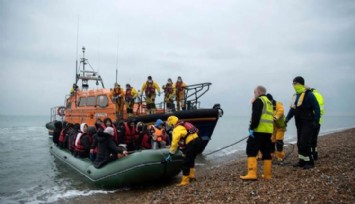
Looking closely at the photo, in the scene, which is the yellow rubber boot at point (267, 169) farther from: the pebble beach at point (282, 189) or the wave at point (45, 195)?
the wave at point (45, 195)

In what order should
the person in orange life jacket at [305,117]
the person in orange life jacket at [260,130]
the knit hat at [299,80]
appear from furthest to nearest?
1. the knit hat at [299,80]
2. the person in orange life jacket at [305,117]
3. the person in orange life jacket at [260,130]

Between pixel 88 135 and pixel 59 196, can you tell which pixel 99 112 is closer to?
pixel 88 135

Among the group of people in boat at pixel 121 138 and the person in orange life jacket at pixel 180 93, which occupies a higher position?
the person in orange life jacket at pixel 180 93

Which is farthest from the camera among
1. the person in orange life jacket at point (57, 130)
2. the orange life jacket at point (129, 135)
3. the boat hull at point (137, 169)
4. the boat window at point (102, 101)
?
the boat window at point (102, 101)

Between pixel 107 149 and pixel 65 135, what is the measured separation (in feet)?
12.1

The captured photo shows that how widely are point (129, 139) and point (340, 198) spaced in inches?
213

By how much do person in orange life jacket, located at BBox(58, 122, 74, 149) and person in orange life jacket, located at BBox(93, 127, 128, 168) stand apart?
3.16 metres

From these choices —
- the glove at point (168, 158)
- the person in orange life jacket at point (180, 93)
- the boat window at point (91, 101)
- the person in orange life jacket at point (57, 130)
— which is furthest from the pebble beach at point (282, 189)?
the boat window at point (91, 101)

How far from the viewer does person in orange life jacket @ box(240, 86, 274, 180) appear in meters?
4.60

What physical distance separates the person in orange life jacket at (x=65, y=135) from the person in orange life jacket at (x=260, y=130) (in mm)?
6394

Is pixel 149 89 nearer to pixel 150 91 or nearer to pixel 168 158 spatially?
pixel 150 91

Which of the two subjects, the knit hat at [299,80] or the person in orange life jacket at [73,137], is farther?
the person in orange life jacket at [73,137]

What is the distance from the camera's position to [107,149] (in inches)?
251

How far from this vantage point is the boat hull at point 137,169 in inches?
233
